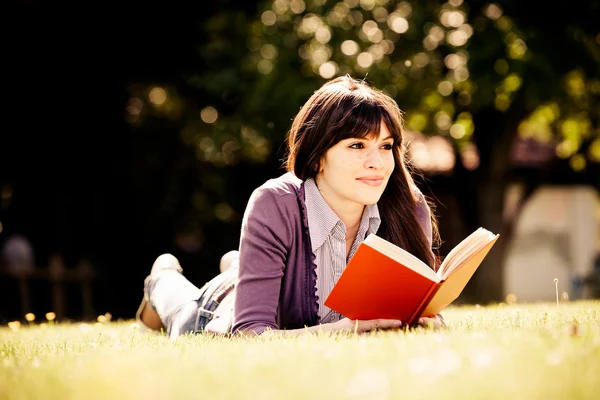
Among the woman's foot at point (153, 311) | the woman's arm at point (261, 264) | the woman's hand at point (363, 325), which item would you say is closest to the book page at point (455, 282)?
the woman's hand at point (363, 325)

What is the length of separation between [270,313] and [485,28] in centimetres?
916

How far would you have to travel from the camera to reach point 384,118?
385 cm

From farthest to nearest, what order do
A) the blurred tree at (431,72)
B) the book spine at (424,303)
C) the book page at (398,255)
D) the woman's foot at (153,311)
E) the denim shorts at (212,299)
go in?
1. the blurred tree at (431,72)
2. the woman's foot at (153,311)
3. the denim shorts at (212,299)
4. the book spine at (424,303)
5. the book page at (398,255)

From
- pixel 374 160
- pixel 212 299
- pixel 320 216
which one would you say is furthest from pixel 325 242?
pixel 212 299

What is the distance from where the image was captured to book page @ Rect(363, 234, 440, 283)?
3.14m

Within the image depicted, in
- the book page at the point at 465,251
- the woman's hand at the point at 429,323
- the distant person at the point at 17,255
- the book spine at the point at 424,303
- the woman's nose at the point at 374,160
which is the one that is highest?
the woman's nose at the point at 374,160

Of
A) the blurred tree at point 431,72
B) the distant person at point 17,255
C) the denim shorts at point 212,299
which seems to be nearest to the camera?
the denim shorts at point 212,299

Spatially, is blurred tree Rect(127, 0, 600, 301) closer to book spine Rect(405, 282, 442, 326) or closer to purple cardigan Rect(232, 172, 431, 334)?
purple cardigan Rect(232, 172, 431, 334)

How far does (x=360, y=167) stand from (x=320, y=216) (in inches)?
13.7

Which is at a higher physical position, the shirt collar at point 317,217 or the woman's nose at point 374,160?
the woman's nose at point 374,160

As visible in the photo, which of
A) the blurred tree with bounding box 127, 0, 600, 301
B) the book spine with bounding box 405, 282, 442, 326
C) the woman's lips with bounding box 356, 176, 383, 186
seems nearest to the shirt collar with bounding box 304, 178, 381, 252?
the woman's lips with bounding box 356, 176, 383, 186

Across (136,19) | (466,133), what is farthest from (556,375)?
(136,19)

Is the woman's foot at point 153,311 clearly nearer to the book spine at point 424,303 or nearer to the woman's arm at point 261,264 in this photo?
the woman's arm at point 261,264

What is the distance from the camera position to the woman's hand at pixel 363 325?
A: 3.47 m
